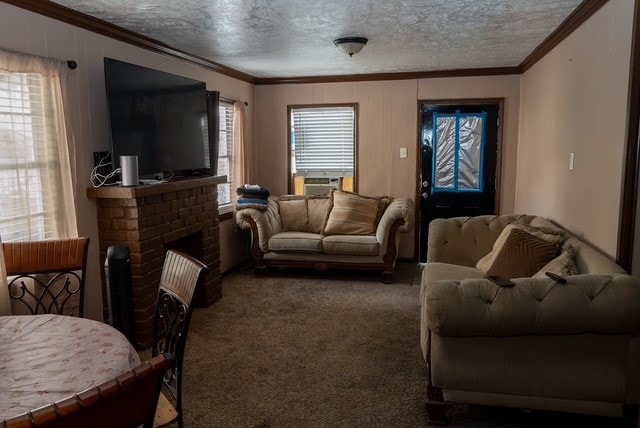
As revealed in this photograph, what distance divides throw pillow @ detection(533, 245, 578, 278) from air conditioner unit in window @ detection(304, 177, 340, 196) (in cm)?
362

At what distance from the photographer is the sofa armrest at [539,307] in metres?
2.14

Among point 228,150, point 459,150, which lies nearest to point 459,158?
point 459,150

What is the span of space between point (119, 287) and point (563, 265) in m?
2.33

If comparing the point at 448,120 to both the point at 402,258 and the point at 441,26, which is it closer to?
the point at 402,258

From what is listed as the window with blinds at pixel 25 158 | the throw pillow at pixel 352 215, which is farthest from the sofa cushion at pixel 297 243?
the window with blinds at pixel 25 158

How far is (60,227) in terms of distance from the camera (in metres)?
3.09

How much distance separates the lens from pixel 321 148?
20.9 ft

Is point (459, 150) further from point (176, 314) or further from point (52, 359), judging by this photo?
point (52, 359)

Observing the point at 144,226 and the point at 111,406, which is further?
the point at 144,226

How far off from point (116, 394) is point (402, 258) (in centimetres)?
539

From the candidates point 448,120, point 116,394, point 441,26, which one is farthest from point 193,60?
point 116,394

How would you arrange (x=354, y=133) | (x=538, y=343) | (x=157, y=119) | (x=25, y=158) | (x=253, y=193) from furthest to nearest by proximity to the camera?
1. (x=354, y=133)
2. (x=253, y=193)
3. (x=157, y=119)
4. (x=25, y=158)
5. (x=538, y=343)

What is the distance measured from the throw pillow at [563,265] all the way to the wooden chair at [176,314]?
176 centimetres

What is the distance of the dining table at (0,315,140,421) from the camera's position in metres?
1.31
